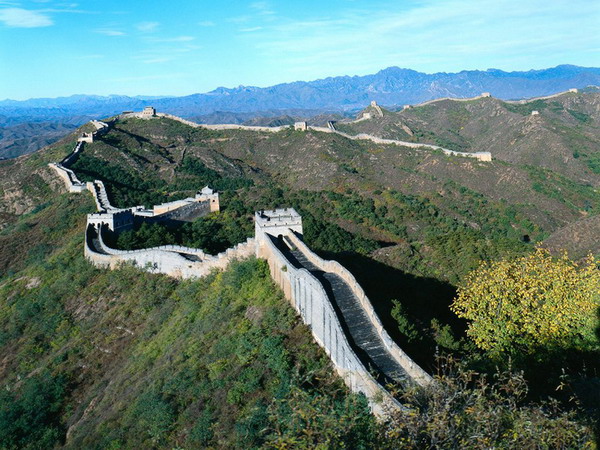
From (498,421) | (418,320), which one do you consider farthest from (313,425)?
(418,320)

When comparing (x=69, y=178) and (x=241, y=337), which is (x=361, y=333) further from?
(x=69, y=178)

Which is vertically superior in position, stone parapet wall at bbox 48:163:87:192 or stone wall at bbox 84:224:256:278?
stone parapet wall at bbox 48:163:87:192

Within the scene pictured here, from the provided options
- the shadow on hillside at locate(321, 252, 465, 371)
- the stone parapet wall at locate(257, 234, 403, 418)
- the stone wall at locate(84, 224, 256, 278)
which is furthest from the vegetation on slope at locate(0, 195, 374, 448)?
the shadow on hillside at locate(321, 252, 465, 371)

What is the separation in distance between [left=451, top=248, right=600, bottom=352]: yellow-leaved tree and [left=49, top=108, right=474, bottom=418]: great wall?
6.27 m

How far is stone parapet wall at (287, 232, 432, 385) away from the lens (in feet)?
54.7

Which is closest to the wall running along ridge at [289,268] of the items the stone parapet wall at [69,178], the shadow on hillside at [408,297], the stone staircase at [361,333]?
the stone staircase at [361,333]

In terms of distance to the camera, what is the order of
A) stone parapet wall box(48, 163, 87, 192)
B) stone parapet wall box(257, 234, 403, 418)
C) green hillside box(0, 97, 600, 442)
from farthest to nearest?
stone parapet wall box(48, 163, 87, 192)
stone parapet wall box(257, 234, 403, 418)
green hillside box(0, 97, 600, 442)

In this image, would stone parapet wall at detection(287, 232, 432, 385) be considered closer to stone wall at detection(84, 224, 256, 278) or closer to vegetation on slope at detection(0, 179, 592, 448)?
vegetation on slope at detection(0, 179, 592, 448)

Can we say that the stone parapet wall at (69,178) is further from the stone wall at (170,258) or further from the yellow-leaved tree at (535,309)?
the yellow-leaved tree at (535,309)

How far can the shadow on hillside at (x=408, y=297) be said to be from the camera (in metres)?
21.9

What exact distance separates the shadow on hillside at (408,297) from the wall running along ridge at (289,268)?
2.34 m

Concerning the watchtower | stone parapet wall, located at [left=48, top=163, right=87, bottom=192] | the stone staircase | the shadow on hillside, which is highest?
the watchtower

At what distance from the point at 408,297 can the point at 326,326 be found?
43.9 ft

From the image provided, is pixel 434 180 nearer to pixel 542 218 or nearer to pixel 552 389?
pixel 542 218
